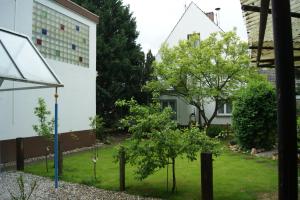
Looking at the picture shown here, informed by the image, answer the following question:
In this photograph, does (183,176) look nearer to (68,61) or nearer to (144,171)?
(144,171)

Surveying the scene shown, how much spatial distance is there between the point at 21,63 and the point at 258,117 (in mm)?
9930

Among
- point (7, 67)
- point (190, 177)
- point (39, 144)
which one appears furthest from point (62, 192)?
point (39, 144)

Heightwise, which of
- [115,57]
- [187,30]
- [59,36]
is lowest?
[59,36]

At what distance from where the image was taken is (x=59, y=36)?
14.8 meters

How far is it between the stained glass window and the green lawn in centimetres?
485

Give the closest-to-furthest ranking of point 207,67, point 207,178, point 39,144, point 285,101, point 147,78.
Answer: point 285,101 → point 207,178 → point 39,144 → point 207,67 → point 147,78

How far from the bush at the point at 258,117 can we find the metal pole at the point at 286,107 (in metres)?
12.4

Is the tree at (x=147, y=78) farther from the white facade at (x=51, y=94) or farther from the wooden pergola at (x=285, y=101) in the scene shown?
the wooden pergola at (x=285, y=101)

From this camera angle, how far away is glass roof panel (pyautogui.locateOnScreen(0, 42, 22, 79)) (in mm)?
7097

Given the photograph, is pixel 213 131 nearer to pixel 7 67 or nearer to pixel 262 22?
pixel 7 67

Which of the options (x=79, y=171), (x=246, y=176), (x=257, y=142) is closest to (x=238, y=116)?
(x=257, y=142)

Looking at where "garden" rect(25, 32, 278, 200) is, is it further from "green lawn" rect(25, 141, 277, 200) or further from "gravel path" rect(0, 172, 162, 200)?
"gravel path" rect(0, 172, 162, 200)

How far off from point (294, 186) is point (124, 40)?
23.0 meters

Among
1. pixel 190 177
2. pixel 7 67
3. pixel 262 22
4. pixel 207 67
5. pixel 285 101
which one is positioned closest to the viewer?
pixel 285 101
